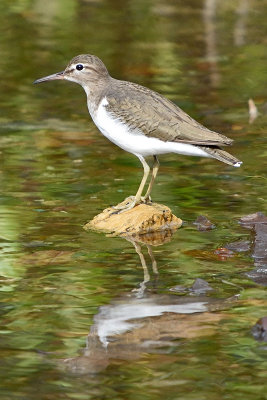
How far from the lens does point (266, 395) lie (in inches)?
271

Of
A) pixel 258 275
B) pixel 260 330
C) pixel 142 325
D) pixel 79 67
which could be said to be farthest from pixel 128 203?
pixel 260 330

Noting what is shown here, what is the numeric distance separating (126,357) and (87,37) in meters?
11.5

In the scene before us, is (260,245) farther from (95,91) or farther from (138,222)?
(95,91)

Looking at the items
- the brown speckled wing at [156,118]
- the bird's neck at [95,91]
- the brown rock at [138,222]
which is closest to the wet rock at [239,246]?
the brown rock at [138,222]

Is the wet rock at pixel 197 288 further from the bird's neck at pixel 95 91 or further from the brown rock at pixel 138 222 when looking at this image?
the bird's neck at pixel 95 91

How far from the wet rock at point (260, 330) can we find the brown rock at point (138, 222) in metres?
2.74

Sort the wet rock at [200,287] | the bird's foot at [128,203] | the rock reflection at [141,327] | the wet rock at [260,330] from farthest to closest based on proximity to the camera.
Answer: the bird's foot at [128,203] → the wet rock at [200,287] → the wet rock at [260,330] → the rock reflection at [141,327]

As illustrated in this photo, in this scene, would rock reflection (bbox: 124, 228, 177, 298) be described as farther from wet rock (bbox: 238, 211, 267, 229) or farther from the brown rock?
wet rock (bbox: 238, 211, 267, 229)

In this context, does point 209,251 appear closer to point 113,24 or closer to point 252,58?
point 252,58

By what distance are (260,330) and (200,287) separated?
3.31 feet

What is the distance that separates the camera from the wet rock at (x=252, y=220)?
33.6 ft

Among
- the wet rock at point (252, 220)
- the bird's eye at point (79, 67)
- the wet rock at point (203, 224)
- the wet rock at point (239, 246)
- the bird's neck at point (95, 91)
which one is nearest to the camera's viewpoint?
the wet rock at point (239, 246)

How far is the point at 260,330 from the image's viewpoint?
306 inches

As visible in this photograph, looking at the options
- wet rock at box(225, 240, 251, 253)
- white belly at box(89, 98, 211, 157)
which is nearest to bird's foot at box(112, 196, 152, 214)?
white belly at box(89, 98, 211, 157)
